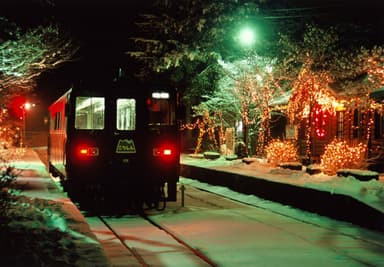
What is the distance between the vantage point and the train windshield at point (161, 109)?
14.4 meters

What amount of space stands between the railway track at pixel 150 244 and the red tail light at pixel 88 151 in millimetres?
1726

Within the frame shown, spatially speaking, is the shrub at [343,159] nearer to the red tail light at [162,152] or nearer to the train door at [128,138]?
the red tail light at [162,152]

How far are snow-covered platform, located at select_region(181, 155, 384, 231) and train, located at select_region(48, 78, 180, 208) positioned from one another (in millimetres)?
3380

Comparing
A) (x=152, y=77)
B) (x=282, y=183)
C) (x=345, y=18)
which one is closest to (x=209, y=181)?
(x=282, y=183)

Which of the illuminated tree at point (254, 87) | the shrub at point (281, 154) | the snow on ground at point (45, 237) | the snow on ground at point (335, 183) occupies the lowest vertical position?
the snow on ground at point (45, 237)

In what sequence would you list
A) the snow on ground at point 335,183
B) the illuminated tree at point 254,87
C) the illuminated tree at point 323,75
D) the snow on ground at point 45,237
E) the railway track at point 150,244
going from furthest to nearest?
the illuminated tree at point 254,87 → the illuminated tree at point 323,75 → the snow on ground at point 335,183 → the railway track at point 150,244 → the snow on ground at point 45,237

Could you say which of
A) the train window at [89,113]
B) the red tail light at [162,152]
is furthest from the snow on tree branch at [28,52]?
the red tail light at [162,152]

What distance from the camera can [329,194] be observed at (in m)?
13.4

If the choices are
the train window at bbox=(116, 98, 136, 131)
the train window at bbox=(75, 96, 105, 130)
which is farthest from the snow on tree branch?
the train window at bbox=(116, 98, 136, 131)

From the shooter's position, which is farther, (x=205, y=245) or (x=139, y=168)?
(x=139, y=168)

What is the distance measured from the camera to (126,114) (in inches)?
565

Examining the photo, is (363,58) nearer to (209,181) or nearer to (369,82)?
(369,82)

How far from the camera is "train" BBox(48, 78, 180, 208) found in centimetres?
1383

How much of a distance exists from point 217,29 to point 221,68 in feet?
12.6
